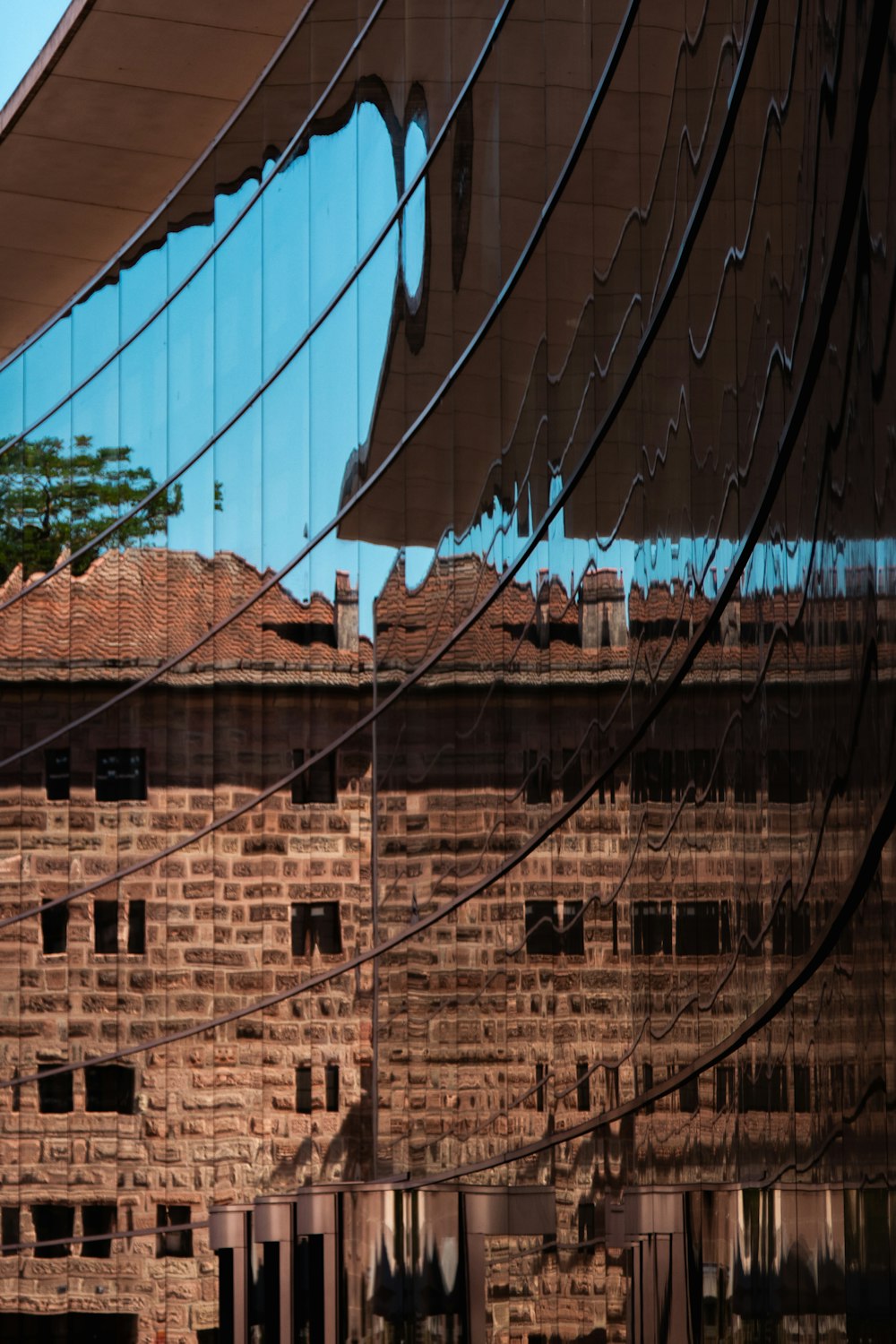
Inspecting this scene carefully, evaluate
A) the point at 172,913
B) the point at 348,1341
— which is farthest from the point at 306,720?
the point at 348,1341

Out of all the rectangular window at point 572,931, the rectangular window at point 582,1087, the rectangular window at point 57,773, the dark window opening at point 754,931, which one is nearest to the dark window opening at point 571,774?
the rectangular window at point 572,931

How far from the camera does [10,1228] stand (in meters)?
16.5

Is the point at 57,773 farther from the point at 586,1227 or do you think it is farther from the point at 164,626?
the point at 586,1227

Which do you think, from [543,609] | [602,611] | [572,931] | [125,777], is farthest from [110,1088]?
[602,611]

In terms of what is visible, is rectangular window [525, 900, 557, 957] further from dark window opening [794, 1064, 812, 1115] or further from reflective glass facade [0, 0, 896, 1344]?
dark window opening [794, 1064, 812, 1115]

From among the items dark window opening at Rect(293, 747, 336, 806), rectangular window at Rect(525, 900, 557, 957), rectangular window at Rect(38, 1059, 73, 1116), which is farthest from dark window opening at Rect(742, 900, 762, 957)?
rectangular window at Rect(38, 1059, 73, 1116)

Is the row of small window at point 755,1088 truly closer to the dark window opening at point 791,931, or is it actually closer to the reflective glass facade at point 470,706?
the reflective glass facade at point 470,706

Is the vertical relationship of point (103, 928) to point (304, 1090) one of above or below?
above

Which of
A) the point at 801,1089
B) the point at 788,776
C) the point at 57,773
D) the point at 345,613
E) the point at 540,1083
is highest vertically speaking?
the point at 345,613

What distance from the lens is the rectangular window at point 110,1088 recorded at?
15.5 metres

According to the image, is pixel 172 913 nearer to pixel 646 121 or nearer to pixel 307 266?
pixel 307 266

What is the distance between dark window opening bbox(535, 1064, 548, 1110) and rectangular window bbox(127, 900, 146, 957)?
251 inches

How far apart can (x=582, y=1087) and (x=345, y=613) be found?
15.4 feet

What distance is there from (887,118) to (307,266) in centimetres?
975
